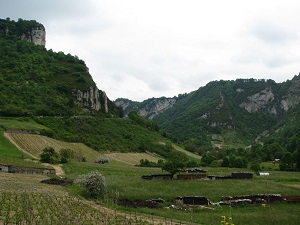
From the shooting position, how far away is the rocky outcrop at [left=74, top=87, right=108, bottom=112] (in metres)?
146

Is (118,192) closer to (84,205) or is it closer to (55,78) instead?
(84,205)

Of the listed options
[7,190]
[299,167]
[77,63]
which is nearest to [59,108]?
[77,63]

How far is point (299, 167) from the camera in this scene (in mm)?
82375

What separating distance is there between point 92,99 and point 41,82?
19982mm

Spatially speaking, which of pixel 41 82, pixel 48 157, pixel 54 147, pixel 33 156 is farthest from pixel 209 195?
pixel 41 82

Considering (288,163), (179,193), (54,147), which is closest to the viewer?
(179,193)

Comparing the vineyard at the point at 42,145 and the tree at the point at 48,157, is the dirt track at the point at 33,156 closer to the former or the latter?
the vineyard at the point at 42,145

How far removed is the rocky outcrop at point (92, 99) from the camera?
146 m

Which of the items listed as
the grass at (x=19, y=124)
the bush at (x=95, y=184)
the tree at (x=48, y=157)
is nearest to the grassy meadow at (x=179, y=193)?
the bush at (x=95, y=184)

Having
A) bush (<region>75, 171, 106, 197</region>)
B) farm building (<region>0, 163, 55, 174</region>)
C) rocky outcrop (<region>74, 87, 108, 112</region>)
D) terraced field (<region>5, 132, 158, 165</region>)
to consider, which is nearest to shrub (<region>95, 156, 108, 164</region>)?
terraced field (<region>5, 132, 158, 165</region>)

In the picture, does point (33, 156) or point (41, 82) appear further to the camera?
point (41, 82)

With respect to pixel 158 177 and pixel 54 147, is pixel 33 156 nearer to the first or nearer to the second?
pixel 54 147

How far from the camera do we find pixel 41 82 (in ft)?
473

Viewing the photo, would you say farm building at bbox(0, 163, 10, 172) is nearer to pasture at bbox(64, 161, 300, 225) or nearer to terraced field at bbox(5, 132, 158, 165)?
pasture at bbox(64, 161, 300, 225)
